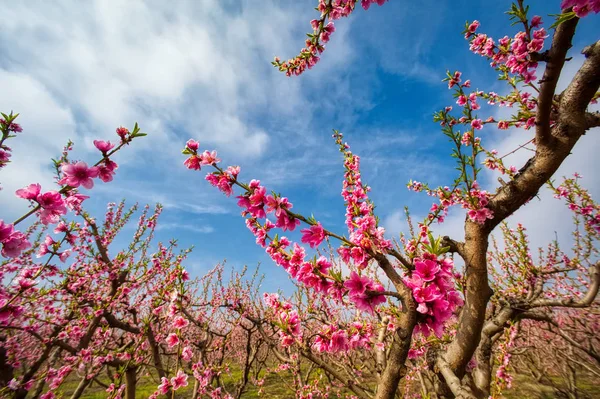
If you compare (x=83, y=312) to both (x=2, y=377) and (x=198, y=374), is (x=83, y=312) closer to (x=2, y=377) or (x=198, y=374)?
(x=2, y=377)

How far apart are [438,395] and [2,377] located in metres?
9.14

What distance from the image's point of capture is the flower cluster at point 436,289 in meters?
1.57

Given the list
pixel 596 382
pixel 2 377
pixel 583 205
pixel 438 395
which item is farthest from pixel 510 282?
pixel 596 382

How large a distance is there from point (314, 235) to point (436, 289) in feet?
2.94

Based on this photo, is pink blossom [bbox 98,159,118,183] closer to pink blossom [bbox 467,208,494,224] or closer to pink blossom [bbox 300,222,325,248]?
pink blossom [bbox 300,222,325,248]

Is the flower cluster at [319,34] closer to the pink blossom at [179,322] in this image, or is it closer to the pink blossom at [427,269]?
the pink blossom at [427,269]

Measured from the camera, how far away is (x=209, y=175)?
2.22m

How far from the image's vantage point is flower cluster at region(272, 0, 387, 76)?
3.05 m

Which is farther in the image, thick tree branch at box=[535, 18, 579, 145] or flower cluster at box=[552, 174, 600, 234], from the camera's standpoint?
flower cluster at box=[552, 174, 600, 234]

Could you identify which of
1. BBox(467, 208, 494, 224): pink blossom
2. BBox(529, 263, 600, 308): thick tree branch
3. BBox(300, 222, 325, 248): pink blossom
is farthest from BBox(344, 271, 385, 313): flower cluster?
BBox(529, 263, 600, 308): thick tree branch

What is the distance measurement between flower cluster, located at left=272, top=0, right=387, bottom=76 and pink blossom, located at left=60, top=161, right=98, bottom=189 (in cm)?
296

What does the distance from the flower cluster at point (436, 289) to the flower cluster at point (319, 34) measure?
9.18 ft

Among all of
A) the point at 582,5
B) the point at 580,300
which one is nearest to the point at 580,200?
the point at 580,300

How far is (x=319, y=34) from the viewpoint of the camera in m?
3.48
